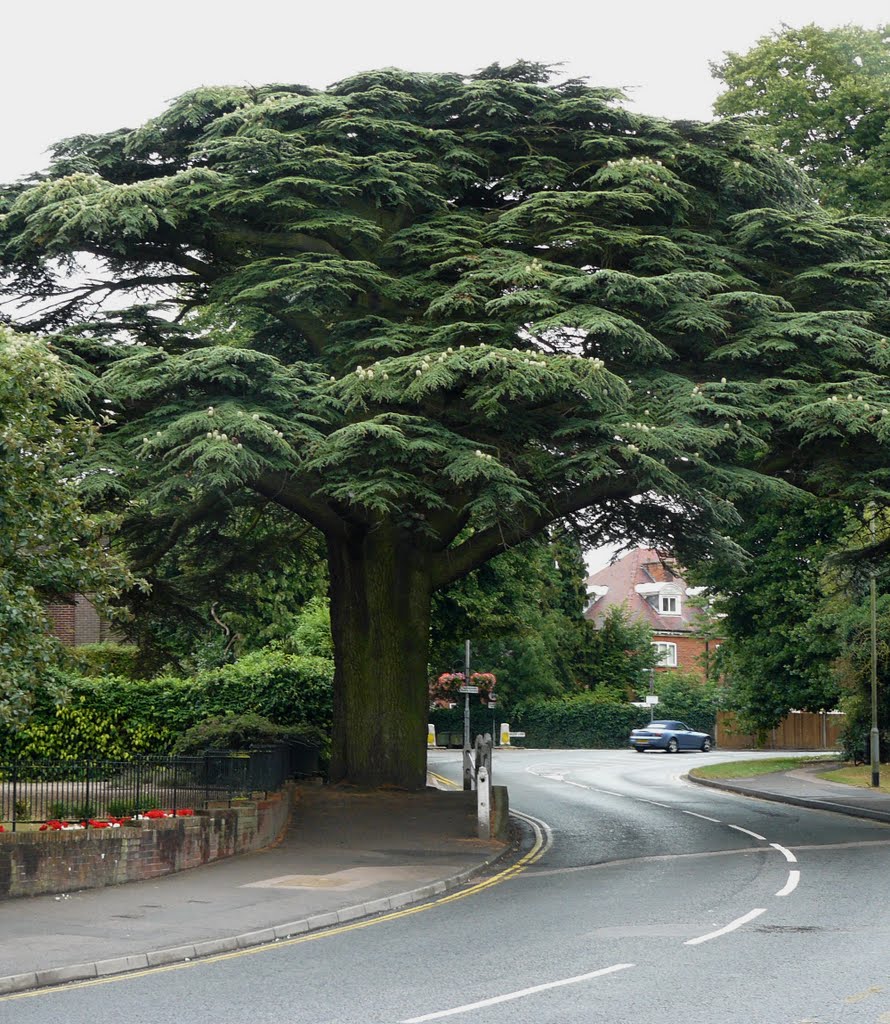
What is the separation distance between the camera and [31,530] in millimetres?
13961

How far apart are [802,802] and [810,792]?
95.3 inches

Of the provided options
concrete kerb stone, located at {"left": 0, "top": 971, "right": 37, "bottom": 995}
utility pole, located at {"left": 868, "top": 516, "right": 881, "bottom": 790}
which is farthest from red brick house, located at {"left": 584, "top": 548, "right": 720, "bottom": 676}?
concrete kerb stone, located at {"left": 0, "top": 971, "right": 37, "bottom": 995}

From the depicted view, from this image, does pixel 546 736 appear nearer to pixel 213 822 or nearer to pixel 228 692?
pixel 228 692

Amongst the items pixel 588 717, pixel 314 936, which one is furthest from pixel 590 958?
pixel 588 717

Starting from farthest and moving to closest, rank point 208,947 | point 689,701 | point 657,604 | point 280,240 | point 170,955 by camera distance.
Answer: point 657,604 → point 689,701 → point 280,240 → point 208,947 → point 170,955

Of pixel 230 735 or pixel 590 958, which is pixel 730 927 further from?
pixel 230 735

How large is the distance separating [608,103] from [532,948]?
663 inches

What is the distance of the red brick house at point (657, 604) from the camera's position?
84750mm

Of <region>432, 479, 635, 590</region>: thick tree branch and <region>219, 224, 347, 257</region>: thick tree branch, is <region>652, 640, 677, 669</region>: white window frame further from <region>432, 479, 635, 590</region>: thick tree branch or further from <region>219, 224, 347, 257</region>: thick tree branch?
<region>219, 224, 347, 257</region>: thick tree branch

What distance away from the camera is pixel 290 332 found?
2419cm

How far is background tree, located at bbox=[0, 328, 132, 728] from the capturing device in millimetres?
13555

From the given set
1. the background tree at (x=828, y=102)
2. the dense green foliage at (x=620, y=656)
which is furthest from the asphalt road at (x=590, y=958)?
the dense green foliage at (x=620, y=656)

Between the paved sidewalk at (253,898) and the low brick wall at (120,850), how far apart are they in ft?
0.62

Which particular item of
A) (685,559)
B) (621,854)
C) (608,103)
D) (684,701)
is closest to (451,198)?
(608,103)
